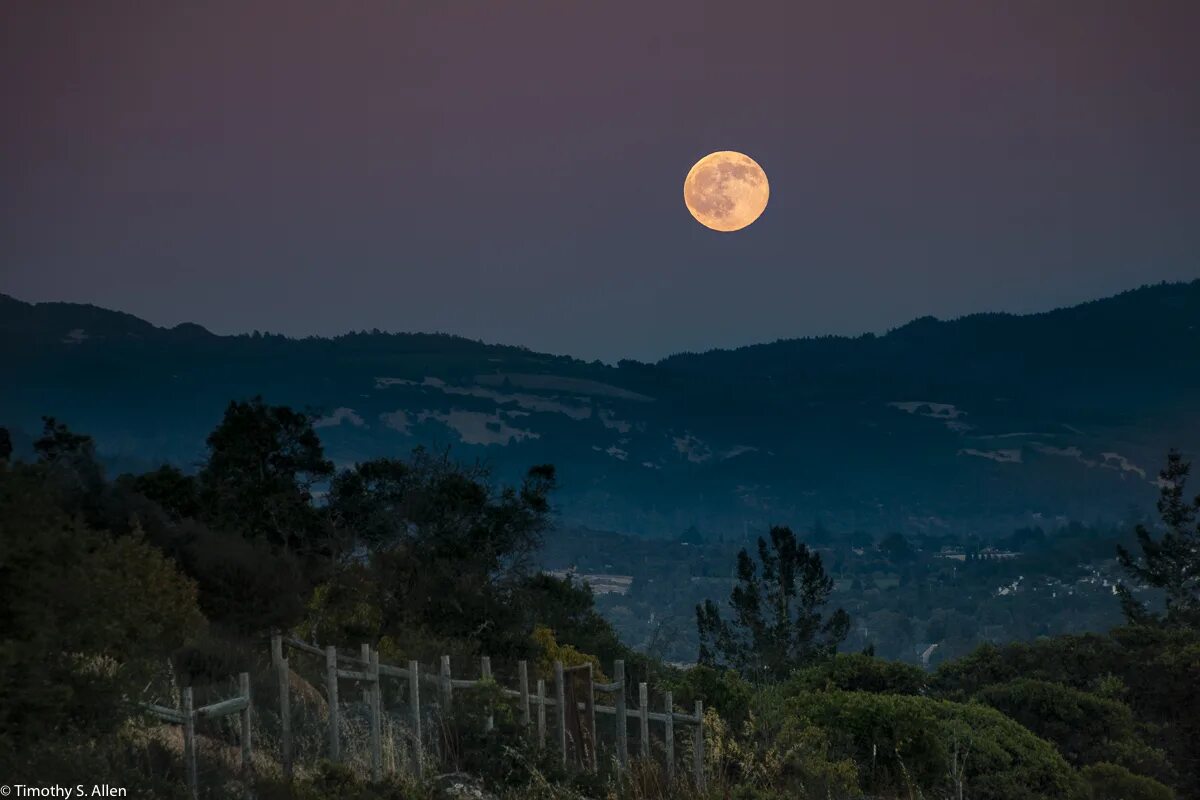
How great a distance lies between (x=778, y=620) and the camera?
55.6 metres

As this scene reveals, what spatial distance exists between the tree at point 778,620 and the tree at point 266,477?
16.3 m

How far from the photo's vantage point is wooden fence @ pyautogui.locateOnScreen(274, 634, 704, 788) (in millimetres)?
13508

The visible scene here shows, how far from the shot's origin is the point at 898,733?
1956 cm

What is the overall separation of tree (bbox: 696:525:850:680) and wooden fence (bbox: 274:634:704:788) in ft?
118

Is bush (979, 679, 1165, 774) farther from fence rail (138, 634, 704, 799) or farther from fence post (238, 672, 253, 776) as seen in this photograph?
fence post (238, 672, 253, 776)

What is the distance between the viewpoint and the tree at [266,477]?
4019 cm

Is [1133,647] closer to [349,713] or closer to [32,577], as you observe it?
[349,713]

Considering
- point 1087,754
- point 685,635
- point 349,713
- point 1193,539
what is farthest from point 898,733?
point 685,635

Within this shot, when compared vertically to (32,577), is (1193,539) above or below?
below

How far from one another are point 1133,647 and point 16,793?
2881 centimetres

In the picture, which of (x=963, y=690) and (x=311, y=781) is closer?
(x=311, y=781)

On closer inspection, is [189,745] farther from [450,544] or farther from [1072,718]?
[450,544]

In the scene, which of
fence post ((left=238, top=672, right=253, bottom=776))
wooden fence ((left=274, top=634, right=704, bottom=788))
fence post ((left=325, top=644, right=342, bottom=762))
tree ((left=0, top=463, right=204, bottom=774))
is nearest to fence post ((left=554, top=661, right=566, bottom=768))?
wooden fence ((left=274, top=634, right=704, bottom=788))

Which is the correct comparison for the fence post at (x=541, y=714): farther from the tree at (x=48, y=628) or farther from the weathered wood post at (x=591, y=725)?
the tree at (x=48, y=628)
